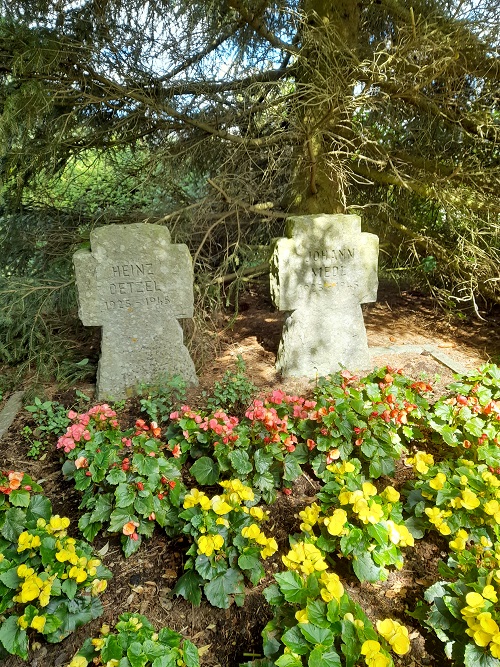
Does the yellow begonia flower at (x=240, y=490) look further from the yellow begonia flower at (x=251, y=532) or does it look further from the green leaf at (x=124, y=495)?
the green leaf at (x=124, y=495)

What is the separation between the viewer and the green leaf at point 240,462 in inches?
97.8

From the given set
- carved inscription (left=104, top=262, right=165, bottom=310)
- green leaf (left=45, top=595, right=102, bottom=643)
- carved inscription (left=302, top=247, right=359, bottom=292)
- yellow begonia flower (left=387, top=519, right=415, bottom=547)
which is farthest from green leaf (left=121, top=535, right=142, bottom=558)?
carved inscription (left=302, top=247, right=359, bottom=292)

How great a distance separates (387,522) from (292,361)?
1981 millimetres

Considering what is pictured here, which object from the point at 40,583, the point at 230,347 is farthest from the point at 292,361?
the point at 40,583

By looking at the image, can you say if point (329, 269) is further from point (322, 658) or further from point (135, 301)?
point (322, 658)

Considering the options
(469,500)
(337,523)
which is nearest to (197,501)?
(337,523)

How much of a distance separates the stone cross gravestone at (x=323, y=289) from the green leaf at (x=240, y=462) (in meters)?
1.50

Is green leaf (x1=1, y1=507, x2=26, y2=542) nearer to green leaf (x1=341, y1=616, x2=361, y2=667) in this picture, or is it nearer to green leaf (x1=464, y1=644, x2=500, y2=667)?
green leaf (x1=341, y1=616, x2=361, y2=667)

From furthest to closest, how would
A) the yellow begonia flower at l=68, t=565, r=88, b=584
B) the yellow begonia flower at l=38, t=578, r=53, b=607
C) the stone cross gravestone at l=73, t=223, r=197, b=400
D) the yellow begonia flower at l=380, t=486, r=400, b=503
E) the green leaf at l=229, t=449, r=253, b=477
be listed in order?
the stone cross gravestone at l=73, t=223, r=197, b=400, the green leaf at l=229, t=449, r=253, b=477, the yellow begonia flower at l=380, t=486, r=400, b=503, the yellow begonia flower at l=68, t=565, r=88, b=584, the yellow begonia flower at l=38, t=578, r=53, b=607

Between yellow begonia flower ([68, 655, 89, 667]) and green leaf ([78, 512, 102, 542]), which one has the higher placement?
green leaf ([78, 512, 102, 542])

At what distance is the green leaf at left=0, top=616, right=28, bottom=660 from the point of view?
5.98 ft

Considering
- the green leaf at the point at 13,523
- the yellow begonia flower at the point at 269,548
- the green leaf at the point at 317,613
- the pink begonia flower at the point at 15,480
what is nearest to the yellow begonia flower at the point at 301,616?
the green leaf at the point at 317,613

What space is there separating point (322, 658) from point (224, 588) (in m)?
0.63

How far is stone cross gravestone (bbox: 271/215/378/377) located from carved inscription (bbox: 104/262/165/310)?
38.7 inches
